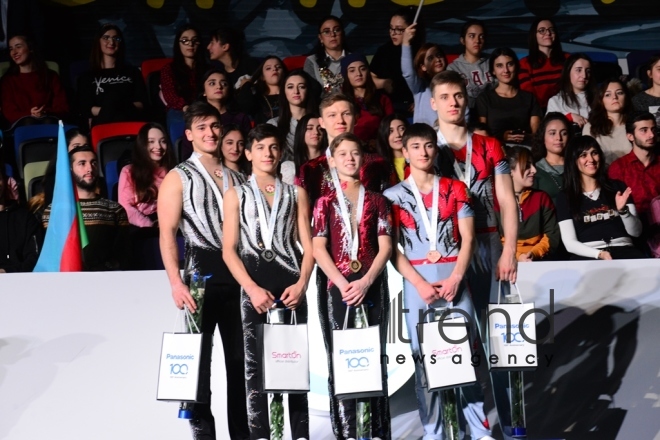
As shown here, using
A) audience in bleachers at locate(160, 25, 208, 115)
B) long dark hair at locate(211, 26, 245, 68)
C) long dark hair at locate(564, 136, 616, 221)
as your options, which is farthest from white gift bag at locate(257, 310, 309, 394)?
long dark hair at locate(211, 26, 245, 68)

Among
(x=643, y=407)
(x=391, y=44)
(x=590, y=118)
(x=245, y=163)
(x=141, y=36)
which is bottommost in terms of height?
(x=643, y=407)

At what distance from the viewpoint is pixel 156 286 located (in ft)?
17.8

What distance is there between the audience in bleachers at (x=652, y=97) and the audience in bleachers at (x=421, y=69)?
1.34 metres

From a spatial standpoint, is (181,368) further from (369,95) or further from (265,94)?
(265,94)

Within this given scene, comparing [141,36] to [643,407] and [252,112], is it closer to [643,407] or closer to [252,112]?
[252,112]

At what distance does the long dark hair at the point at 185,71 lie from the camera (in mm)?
7445

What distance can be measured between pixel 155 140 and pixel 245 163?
802 mm

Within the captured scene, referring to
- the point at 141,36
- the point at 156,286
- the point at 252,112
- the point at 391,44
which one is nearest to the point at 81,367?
the point at 156,286

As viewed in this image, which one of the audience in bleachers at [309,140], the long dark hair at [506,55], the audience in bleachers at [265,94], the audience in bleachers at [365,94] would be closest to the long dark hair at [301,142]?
the audience in bleachers at [309,140]

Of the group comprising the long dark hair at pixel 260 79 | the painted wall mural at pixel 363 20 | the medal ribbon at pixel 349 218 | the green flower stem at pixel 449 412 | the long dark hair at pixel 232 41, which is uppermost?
the painted wall mural at pixel 363 20

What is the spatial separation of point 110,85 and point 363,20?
2.37 metres

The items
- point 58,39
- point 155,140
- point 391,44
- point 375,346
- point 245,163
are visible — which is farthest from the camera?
point 58,39

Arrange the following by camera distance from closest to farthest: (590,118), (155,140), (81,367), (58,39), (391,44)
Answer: (81,367) < (155,140) < (590,118) < (391,44) < (58,39)

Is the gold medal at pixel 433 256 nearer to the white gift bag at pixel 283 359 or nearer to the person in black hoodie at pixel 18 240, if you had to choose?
the white gift bag at pixel 283 359
